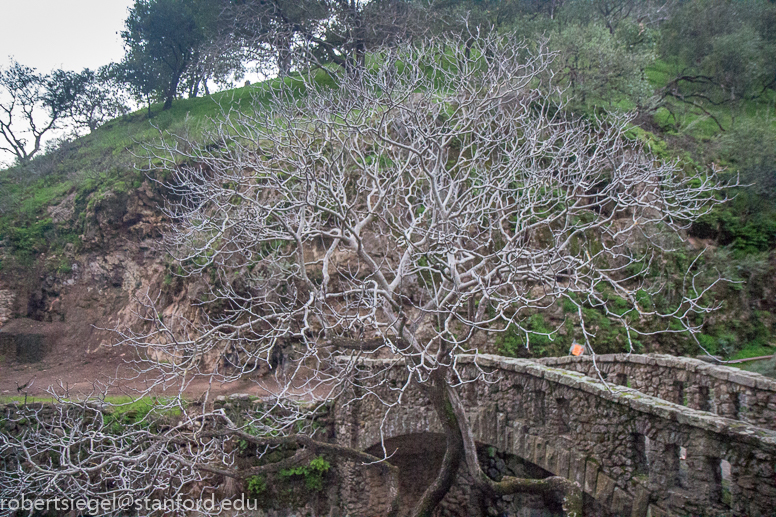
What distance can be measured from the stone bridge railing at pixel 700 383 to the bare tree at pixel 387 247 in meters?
1.03

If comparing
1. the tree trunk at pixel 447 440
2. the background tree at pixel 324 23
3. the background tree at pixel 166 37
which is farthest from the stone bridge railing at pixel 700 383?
the background tree at pixel 166 37

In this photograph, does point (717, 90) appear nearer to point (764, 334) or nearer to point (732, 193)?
point (732, 193)

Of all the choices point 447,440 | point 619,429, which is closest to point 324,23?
point 447,440

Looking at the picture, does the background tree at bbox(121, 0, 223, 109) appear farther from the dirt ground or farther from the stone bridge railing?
the stone bridge railing

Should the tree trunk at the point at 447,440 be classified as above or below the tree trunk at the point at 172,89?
below

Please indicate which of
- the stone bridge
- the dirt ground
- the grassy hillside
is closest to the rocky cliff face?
A: the dirt ground

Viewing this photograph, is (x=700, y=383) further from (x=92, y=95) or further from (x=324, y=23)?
(x=92, y=95)

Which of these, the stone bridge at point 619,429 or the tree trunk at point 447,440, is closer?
the stone bridge at point 619,429

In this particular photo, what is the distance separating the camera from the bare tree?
5.91 meters

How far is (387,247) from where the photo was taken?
8.77 meters

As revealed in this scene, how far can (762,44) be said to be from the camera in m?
18.4

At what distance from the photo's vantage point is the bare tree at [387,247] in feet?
19.4

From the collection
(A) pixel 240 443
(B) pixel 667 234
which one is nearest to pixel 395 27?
(B) pixel 667 234

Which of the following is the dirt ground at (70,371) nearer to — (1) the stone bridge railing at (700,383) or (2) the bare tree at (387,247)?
(2) the bare tree at (387,247)
